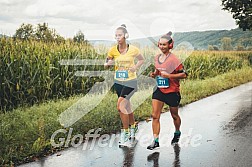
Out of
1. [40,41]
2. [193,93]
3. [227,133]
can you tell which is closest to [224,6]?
[193,93]

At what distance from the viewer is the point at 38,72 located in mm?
8938

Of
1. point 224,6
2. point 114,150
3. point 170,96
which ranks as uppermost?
point 224,6

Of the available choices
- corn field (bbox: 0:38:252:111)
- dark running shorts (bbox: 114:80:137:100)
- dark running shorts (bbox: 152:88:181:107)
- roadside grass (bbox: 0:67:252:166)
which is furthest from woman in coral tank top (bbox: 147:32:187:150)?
corn field (bbox: 0:38:252:111)

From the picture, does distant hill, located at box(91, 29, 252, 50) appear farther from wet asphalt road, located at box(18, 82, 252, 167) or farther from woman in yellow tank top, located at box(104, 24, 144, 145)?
wet asphalt road, located at box(18, 82, 252, 167)

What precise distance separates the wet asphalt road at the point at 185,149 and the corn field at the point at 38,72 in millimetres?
3224

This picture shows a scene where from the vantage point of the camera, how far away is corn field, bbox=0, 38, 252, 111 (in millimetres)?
8365

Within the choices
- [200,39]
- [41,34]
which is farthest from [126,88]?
[200,39]

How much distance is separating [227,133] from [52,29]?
7259 millimetres

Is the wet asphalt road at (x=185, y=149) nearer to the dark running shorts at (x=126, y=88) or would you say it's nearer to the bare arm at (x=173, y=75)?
the dark running shorts at (x=126, y=88)

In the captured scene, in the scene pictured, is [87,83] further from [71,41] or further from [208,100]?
[208,100]

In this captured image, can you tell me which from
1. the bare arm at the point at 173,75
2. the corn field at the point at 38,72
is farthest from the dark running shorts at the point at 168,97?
the corn field at the point at 38,72

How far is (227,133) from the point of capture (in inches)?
241

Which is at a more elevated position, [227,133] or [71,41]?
[71,41]

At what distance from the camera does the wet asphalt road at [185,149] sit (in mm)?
4520
